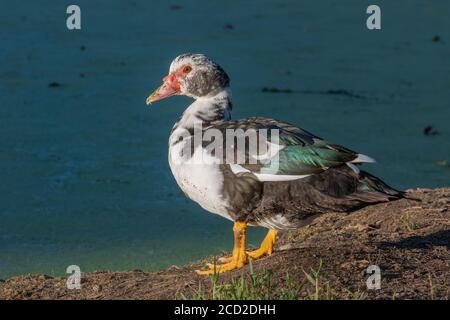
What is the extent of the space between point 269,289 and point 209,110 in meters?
1.06

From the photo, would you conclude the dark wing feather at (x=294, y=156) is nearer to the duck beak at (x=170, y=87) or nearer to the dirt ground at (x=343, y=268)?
the dirt ground at (x=343, y=268)

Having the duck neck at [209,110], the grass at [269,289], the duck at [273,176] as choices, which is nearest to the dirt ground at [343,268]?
the grass at [269,289]

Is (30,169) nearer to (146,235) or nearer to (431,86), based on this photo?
(146,235)

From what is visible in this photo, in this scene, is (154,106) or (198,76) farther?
(154,106)

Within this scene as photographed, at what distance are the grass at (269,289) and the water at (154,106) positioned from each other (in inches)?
55.1

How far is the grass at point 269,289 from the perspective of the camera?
10.2 ft

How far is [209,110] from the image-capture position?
402 centimetres

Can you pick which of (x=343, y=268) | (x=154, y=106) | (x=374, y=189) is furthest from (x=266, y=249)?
(x=154, y=106)

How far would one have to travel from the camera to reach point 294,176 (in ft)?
11.5

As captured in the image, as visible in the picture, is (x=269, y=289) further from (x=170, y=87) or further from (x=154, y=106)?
(x=154, y=106)

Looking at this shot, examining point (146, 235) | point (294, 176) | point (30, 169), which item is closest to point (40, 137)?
point (30, 169)

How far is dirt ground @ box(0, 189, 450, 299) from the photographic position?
3424 mm

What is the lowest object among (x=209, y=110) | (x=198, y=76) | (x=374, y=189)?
(x=374, y=189)

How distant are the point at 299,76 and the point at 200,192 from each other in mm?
4389
